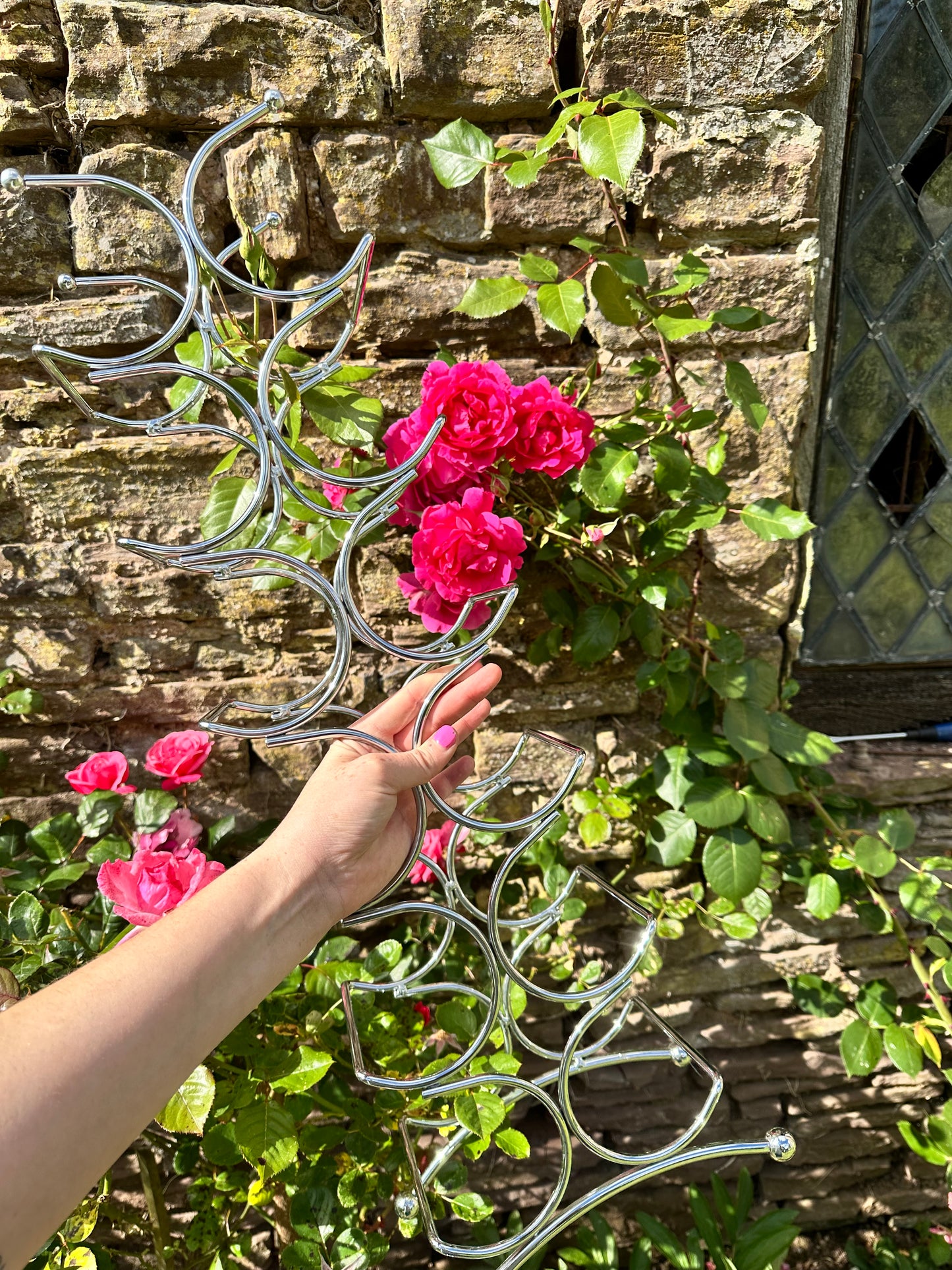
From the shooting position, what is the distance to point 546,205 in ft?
4.48

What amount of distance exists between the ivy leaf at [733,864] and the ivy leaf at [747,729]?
0.18 metres

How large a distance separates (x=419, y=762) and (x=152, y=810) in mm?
745

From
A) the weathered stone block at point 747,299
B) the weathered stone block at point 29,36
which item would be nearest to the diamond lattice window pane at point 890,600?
the weathered stone block at point 747,299

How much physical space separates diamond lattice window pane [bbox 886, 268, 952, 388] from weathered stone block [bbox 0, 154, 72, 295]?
1672 millimetres

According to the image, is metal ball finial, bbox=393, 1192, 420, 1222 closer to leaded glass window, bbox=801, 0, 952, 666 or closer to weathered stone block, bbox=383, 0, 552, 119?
leaded glass window, bbox=801, 0, 952, 666

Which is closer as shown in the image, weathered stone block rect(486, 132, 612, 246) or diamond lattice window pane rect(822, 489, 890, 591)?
weathered stone block rect(486, 132, 612, 246)

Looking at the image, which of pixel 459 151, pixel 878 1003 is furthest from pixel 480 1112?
pixel 459 151

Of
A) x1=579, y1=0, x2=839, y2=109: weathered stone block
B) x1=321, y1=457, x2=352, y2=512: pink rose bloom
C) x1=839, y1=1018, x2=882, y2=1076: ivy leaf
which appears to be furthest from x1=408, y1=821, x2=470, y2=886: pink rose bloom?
x1=579, y1=0, x2=839, y2=109: weathered stone block

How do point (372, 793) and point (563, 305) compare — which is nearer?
point (372, 793)

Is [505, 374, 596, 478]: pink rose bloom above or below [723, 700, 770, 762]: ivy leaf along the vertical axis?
above

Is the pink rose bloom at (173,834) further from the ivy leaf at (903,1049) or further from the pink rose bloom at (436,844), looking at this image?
the ivy leaf at (903,1049)

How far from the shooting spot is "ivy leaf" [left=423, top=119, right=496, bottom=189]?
1.14m

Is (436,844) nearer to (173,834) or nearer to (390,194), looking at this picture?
(173,834)

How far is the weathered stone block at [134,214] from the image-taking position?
1.28 meters
